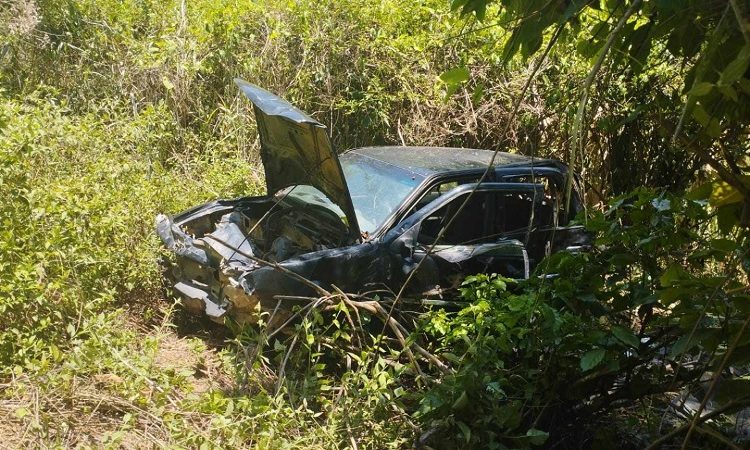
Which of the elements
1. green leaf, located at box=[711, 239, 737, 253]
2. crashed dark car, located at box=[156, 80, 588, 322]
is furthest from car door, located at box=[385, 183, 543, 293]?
green leaf, located at box=[711, 239, 737, 253]

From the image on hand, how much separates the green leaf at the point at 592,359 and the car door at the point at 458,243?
5.29ft

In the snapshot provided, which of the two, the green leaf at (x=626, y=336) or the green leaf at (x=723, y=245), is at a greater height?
the green leaf at (x=723, y=245)

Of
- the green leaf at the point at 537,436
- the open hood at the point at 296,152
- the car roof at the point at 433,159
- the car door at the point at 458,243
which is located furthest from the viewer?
the car roof at the point at 433,159

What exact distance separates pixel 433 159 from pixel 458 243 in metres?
0.81

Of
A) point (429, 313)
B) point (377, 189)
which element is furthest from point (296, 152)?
point (429, 313)

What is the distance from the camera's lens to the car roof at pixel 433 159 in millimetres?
6051

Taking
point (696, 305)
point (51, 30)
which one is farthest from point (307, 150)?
point (51, 30)

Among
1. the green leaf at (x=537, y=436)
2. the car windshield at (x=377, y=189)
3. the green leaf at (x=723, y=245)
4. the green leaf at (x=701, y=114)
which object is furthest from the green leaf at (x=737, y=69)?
the car windshield at (x=377, y=189)

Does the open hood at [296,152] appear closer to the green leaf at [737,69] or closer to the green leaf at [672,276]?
the green leaf at [672,276]

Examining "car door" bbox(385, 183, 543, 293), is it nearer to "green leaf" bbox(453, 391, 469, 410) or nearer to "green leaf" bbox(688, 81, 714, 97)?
"green leaf" bbox(453, 391, 469, 410)

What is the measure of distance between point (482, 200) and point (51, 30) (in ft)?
20.7

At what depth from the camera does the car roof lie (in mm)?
6051

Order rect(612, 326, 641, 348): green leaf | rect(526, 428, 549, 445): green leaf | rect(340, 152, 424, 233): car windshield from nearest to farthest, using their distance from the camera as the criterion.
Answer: rect(612, 326, 641, 348): green leaf < rect(526, 428, 549, 445): green leaf < rect(340, 152, 424, 233): car windshield

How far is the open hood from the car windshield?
34 cm
